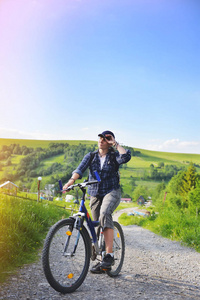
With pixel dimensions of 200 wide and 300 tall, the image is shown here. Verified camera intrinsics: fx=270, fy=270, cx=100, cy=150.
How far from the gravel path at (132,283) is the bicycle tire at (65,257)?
16 cm

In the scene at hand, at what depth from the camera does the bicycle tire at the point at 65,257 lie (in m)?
3.35

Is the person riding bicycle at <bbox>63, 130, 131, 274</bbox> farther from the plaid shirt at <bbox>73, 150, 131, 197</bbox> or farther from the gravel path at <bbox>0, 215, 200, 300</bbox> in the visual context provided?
the gravel path at <bbox>0, 215, 200, 300</bbox>

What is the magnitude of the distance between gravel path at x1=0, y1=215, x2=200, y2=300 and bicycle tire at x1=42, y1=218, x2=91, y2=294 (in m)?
0.16

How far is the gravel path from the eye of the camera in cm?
352

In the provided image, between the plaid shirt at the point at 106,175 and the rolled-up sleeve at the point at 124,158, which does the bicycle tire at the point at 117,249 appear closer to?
the plaid shirt at the point at 106,175

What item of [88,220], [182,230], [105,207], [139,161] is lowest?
[139,161]

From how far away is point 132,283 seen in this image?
4.27 m

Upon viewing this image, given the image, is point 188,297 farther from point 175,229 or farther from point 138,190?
point 138,190

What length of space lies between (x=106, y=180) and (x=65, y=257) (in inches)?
52.1

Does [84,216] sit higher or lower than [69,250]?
higher

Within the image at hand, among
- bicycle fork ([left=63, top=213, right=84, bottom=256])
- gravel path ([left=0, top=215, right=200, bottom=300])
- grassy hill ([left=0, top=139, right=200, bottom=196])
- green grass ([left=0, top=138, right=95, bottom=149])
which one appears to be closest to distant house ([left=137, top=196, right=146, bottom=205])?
grassy hill ([left=0, top=139, right=200, bottom=196])

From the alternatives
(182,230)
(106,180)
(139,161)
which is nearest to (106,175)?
(106,180)

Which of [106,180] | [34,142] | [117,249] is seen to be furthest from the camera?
[34,142]

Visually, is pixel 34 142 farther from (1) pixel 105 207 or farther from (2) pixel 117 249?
(1) pixel 105 207
